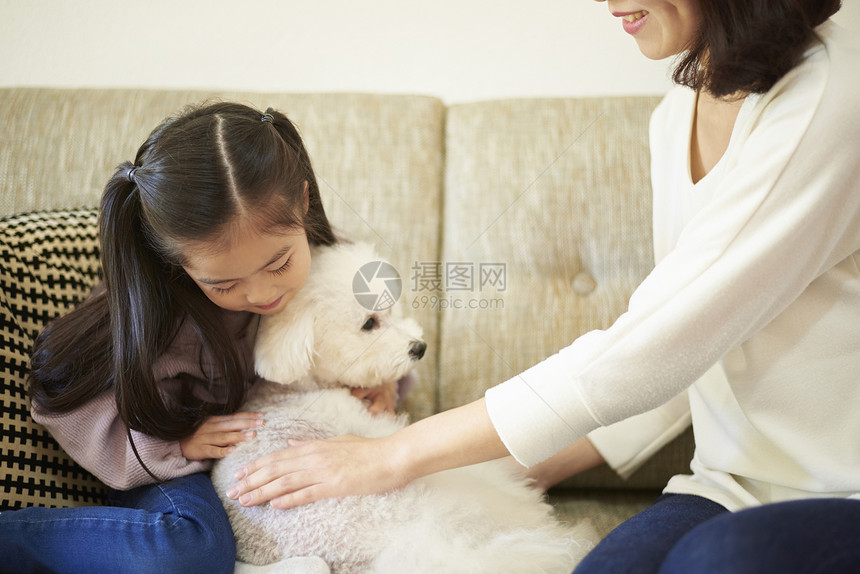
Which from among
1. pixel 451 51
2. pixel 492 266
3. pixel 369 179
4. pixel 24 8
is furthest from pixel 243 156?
pixel 24 8

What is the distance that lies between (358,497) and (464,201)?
60cm

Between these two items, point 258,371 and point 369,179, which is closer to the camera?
point 258,371

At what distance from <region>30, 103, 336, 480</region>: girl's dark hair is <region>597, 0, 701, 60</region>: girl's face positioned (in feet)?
1.56

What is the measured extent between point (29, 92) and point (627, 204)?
3.78ft

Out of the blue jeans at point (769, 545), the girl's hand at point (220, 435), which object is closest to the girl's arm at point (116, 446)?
the girl's hand at point (220, 435)

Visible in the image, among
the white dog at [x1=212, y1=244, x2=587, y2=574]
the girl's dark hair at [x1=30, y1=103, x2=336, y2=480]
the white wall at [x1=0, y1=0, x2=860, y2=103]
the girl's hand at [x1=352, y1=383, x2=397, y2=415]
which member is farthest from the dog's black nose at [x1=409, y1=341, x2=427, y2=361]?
the white wall at [x1=0, y1=0, x2=860, y2=103]

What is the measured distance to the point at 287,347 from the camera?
87 cm

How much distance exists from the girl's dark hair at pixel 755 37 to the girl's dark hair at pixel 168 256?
548mm

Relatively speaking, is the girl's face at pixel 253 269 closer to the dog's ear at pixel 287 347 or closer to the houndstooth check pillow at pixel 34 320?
the dog's ear at pixel 287 347

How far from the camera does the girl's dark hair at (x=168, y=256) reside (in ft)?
2.69

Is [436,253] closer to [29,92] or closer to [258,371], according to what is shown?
[258,371]

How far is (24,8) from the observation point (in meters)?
1.36

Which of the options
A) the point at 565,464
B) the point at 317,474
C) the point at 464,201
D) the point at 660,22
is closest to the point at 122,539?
the point at 317,474

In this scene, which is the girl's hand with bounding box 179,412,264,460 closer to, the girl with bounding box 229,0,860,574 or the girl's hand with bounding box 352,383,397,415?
the girl with bounding box 229,0,860,574
